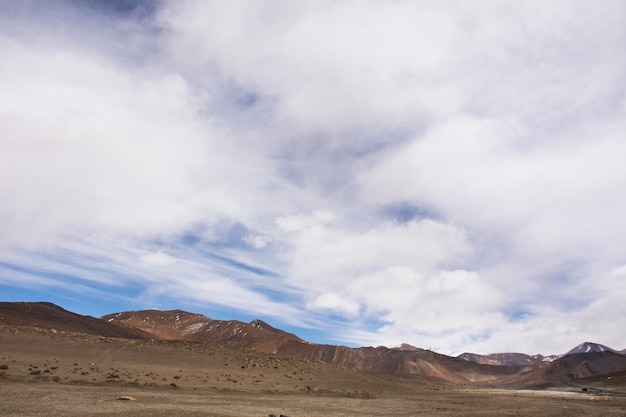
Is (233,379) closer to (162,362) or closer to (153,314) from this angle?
(162,362)

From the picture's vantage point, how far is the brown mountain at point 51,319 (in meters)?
92.0

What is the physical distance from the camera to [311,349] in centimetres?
18312

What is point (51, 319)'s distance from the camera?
100188mm

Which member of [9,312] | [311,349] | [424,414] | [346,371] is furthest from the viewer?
[311,349]

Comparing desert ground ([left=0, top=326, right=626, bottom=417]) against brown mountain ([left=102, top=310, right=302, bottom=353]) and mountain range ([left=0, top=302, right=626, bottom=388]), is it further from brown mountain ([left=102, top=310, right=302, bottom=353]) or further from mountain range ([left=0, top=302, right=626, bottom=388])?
brown mountain ([left=102, top=310, right=302, bottom=353])

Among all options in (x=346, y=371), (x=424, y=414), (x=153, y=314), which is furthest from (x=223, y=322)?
(x=424, y=414)

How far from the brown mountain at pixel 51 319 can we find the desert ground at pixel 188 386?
55.7 meters

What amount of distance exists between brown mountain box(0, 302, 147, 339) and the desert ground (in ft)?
183

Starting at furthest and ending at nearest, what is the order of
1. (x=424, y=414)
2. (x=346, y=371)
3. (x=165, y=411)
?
(x=346, y=371)
(x=424, y=414)
(x=165, y=411)

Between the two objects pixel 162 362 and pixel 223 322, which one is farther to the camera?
pixel 223 322

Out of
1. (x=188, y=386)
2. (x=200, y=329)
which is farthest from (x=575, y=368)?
(x=188, y=386)

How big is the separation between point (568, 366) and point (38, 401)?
215210 mm

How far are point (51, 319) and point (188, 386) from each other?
8653cm

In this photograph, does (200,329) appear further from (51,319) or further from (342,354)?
(51,319)
